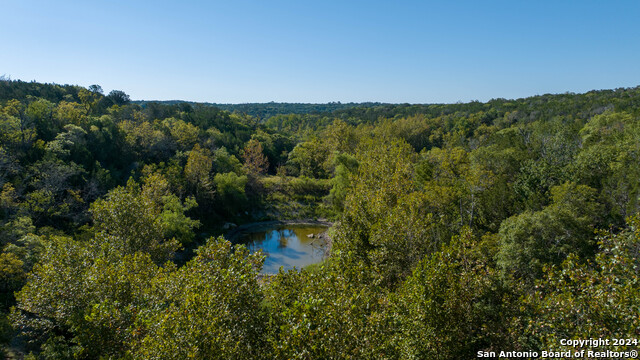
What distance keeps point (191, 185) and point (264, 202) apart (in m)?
15.6

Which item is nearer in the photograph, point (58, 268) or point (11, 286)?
point (58, 268)

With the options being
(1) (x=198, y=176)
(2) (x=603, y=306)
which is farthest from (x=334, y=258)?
(1) (x=198, y=176)

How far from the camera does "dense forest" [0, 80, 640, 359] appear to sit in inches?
400

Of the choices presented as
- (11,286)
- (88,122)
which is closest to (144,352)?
(11,286)

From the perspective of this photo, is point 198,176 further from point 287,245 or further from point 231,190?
point 287,245

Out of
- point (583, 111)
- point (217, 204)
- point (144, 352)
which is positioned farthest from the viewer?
Result: point (583, 111)

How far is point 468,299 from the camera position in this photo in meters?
13.7

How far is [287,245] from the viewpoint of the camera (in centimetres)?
5119

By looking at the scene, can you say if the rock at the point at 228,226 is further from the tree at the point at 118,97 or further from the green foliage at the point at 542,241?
the tree at the point at 118,97

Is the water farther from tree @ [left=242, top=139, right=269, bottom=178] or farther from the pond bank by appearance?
tree @ [left=242, top=139, right=269, bottom=178]

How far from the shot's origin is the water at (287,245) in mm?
44572

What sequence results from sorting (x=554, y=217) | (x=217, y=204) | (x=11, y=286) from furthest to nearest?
(x=217, y=204)
(x=11, y=286)
(x=554, y=217)

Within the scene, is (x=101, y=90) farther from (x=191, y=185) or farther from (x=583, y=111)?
(x=583, y=111)

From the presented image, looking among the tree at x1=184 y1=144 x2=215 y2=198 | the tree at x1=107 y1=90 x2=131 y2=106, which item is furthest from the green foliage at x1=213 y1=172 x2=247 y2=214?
the tree at x1=107 y1=90 x2=131 y2=106
